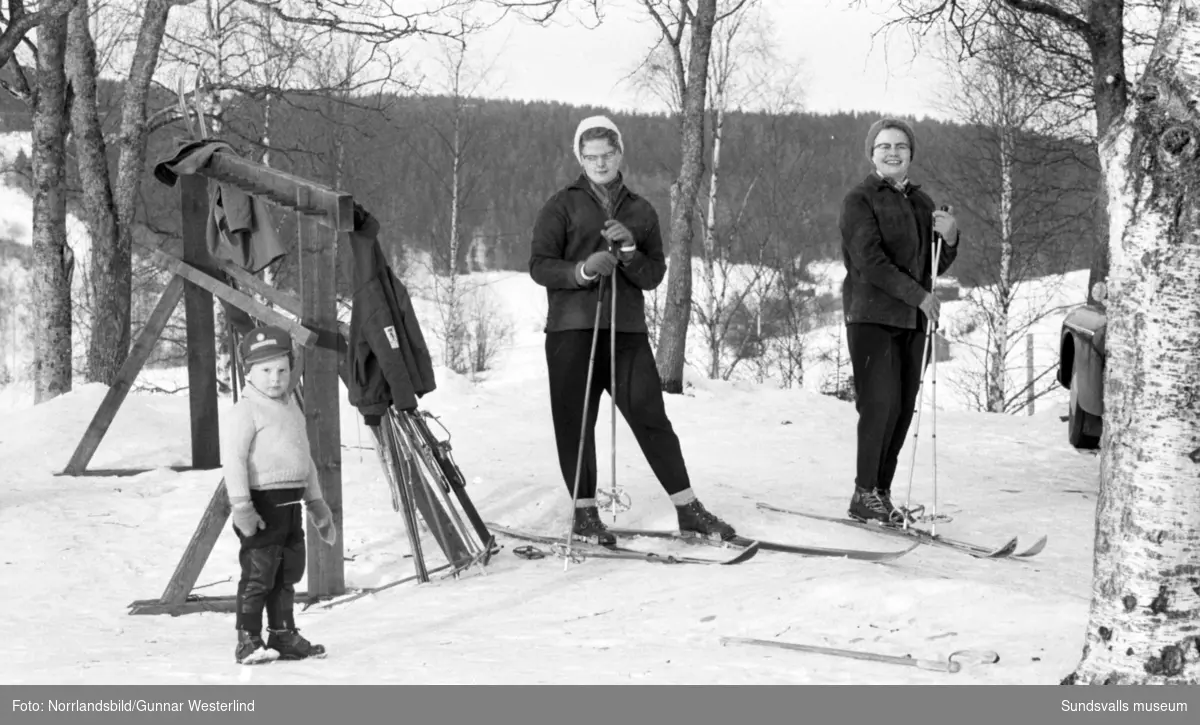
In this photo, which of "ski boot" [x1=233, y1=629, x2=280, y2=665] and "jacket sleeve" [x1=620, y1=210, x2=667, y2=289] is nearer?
"ski boot" [x1=233, y1=629, x2=280, y2=665]

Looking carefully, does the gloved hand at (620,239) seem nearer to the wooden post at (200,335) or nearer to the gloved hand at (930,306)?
the gloved hand at (930,306)

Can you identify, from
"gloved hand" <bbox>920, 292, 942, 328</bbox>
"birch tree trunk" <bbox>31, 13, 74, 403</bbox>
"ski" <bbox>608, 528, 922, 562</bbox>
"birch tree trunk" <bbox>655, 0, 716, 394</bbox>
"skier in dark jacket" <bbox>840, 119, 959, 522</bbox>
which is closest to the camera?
"ski" <bbox>608, 528, 922, 562</bbox>

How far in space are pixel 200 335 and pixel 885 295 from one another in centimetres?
392

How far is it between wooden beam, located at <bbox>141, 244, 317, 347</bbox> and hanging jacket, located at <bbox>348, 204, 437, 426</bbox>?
207mm

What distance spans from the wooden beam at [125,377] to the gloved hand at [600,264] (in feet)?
9.40

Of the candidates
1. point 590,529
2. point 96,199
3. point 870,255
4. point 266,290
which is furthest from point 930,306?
point 96,199

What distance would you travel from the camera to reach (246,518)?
423 centimetres

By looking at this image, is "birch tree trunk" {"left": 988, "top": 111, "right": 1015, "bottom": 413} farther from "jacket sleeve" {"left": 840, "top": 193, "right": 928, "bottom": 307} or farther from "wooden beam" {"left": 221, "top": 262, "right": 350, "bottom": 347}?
"wooden beam" {"left": 221, "top": 262, "right": 350, "bottom": 347}

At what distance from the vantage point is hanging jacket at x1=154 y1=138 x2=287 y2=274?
6758mm

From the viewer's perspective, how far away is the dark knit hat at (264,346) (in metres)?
4.31

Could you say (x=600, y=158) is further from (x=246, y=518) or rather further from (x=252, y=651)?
(x=252, y=651)

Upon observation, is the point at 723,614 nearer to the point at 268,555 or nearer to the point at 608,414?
the point at 268,555

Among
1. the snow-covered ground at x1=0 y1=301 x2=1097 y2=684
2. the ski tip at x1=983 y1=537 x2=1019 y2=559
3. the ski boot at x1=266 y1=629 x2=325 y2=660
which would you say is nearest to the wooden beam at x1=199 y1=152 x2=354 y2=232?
the snow-covered ground at x1=0 y1=301 x2=1097 y2=684

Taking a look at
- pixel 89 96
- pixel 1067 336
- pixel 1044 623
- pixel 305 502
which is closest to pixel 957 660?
pixel 1044 623
